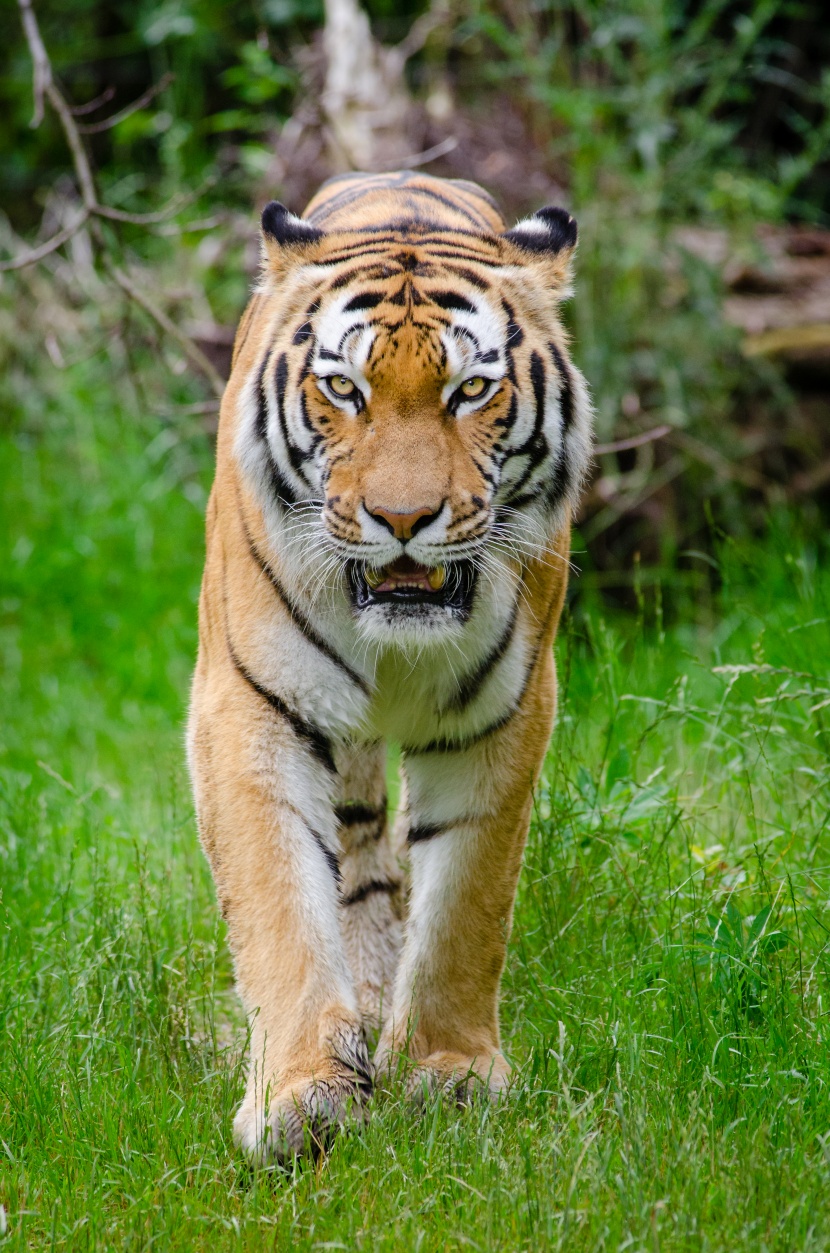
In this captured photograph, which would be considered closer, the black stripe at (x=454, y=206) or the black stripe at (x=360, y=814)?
the black stripe at (x=454, y=206)

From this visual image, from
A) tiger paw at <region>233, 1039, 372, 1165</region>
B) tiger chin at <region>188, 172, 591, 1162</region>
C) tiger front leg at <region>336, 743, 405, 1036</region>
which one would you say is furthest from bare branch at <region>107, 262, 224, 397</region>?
tiger paw at <region>233, 1039, 372, 1165</region>

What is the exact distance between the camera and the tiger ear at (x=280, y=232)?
2.88 m

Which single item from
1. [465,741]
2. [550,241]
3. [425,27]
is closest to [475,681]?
[465,741]

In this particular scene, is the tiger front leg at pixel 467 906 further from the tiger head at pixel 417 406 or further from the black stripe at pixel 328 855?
the tiger head at pixel 417 406

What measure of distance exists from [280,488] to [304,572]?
206 mm

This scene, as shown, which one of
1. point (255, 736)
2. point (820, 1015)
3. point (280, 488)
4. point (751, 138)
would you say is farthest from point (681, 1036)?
point (751, 138)

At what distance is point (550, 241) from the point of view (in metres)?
2.94

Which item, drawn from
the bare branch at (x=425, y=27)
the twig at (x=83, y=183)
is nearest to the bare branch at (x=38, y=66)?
the twig at (x=83, y=183)

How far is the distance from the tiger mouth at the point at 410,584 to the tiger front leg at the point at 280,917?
32 cm

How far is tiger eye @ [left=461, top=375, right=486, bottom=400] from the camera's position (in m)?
2.65

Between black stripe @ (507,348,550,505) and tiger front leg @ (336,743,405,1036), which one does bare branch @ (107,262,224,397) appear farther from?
black stripe @ (507,348,550,505)

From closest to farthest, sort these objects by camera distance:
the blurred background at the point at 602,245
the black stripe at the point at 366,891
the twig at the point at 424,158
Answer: the black stripe at the point at 366,891, the twig at the point at 424,158, the blurred background at the point at 602,245

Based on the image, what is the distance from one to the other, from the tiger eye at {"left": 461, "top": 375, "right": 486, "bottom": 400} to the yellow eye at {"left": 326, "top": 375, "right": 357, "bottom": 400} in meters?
0.21

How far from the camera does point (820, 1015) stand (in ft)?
8.56
